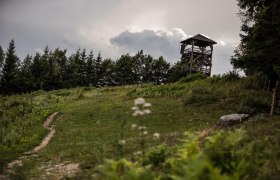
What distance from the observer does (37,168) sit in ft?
59.6

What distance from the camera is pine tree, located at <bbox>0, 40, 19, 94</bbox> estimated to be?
8694 centimetres

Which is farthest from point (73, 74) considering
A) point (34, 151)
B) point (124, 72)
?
point (34, 151)

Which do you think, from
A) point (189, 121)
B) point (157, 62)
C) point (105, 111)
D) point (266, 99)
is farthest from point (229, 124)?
point (157, 62)

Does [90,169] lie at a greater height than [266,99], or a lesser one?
lesser

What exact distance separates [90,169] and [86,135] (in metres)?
→ 9.57

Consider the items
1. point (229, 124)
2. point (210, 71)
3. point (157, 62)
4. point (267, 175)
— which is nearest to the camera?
point (267, 175)

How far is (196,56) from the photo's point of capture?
68.2 metres

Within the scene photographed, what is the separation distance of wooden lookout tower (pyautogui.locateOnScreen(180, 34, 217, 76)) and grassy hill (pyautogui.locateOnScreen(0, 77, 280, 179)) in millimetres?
22872

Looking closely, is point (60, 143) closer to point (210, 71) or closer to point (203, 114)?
point (203, 114)

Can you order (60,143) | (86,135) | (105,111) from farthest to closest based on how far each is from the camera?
(105,111), (86,135), (60,143)

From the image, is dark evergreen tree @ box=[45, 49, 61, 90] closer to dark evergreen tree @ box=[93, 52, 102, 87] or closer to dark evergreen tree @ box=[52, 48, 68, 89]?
A: dark evergreen tree @ box=[52, 48, 68, 89]

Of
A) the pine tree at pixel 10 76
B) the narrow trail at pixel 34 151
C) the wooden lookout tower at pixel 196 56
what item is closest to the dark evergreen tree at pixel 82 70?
the pine tree at pixel 10 76

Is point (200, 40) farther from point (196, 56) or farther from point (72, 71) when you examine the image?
point (72, 71)

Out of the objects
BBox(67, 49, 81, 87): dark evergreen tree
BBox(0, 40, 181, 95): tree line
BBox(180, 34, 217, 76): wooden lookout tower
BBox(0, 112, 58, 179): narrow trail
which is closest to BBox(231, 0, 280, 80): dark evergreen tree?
BBox(0, 112, 58, 179): narrow trail
